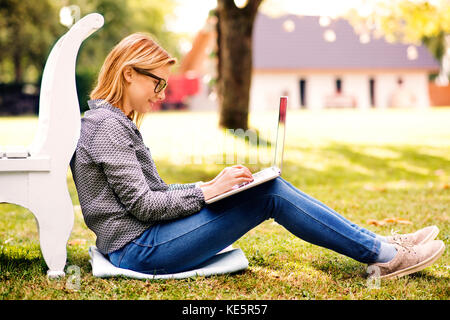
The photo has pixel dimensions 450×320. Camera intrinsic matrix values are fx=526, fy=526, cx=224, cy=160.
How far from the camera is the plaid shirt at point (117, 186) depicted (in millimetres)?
2396

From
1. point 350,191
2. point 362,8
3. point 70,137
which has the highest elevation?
point 362,8

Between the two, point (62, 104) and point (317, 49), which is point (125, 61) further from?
point (317, 49)

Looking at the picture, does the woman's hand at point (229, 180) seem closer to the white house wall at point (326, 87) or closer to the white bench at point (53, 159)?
the white bench at point (53, 159)

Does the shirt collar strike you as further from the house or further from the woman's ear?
the house

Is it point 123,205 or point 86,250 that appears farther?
point 86,250

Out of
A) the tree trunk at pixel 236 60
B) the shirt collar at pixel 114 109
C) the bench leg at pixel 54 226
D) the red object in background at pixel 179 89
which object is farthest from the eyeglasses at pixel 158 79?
the red object in background at pixel 179 89

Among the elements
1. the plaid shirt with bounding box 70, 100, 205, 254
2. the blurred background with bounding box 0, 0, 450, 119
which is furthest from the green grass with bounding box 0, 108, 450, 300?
the blurred background with bounding box 0, 0, 450, 119

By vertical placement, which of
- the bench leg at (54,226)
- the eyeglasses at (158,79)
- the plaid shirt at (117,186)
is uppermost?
the eyeglasses at (158,79)

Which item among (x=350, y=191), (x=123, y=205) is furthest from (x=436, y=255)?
(x=350, y=191)

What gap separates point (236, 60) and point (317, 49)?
21523 mm

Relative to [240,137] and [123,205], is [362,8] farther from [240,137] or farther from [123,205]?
[123,205]
